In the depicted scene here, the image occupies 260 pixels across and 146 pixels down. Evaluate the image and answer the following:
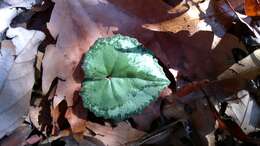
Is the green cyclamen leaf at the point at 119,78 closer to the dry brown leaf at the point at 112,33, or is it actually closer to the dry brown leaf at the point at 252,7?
the dry brown leaf at the point at 112,33

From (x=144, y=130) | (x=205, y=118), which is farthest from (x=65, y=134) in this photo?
(x=205, y=118)

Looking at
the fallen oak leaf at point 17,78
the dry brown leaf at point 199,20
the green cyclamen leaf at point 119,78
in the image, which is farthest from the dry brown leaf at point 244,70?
the fallen oak leaf at point 17,78

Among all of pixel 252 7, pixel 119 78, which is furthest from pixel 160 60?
pixel 252 7

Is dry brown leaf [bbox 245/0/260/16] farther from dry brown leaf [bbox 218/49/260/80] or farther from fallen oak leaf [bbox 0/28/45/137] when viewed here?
fallen oak leaf [bbox 0/28/45/137]

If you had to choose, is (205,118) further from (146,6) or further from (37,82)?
(37,82)

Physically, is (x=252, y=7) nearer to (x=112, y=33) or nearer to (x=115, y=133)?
(x=112, y=33)

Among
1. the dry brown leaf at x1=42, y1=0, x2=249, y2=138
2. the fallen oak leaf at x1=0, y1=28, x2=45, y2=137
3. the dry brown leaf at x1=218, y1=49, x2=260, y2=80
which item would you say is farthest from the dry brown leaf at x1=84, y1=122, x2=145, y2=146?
the dry brown leaf at x1=218, y1=49, x2=260, y2=80
